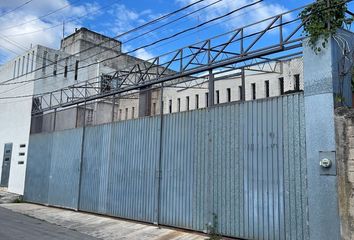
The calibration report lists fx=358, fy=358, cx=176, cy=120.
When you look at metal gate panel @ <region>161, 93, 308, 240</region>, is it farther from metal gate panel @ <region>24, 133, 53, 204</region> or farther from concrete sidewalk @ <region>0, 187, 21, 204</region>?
concrete sidewalk @ <region>0, 187, 21, 204</region>

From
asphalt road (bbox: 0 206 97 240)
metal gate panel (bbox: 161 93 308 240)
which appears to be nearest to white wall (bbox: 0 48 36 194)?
asphalt road (bbox: 0 206 97 240)

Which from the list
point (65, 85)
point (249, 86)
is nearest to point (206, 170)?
point (249, 86)

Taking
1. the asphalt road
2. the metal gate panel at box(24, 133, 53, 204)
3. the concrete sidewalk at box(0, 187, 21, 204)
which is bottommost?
the asphalt road

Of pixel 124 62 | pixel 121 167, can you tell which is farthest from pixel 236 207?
pixel 124 62

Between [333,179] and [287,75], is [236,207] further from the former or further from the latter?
[287,75]

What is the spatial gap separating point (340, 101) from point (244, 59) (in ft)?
10.9

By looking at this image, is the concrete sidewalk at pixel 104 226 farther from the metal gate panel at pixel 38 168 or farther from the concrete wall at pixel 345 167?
the concrete wall at pixel 345 167

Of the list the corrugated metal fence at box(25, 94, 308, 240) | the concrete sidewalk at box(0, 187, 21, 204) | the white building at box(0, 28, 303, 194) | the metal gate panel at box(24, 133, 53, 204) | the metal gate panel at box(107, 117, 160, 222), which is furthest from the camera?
the concrete sidewalk at box(0, 187, 21, 204)

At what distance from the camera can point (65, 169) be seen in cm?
1744

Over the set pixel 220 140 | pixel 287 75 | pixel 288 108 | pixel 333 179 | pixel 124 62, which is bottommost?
pixel 333 179

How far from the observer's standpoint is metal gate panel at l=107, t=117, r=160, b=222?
1262 centimetres

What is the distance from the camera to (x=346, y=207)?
7555 millimetres

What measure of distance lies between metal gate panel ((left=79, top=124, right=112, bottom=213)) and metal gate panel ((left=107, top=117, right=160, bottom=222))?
1.40 feet

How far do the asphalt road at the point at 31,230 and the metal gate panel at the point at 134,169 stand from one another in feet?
7.38
